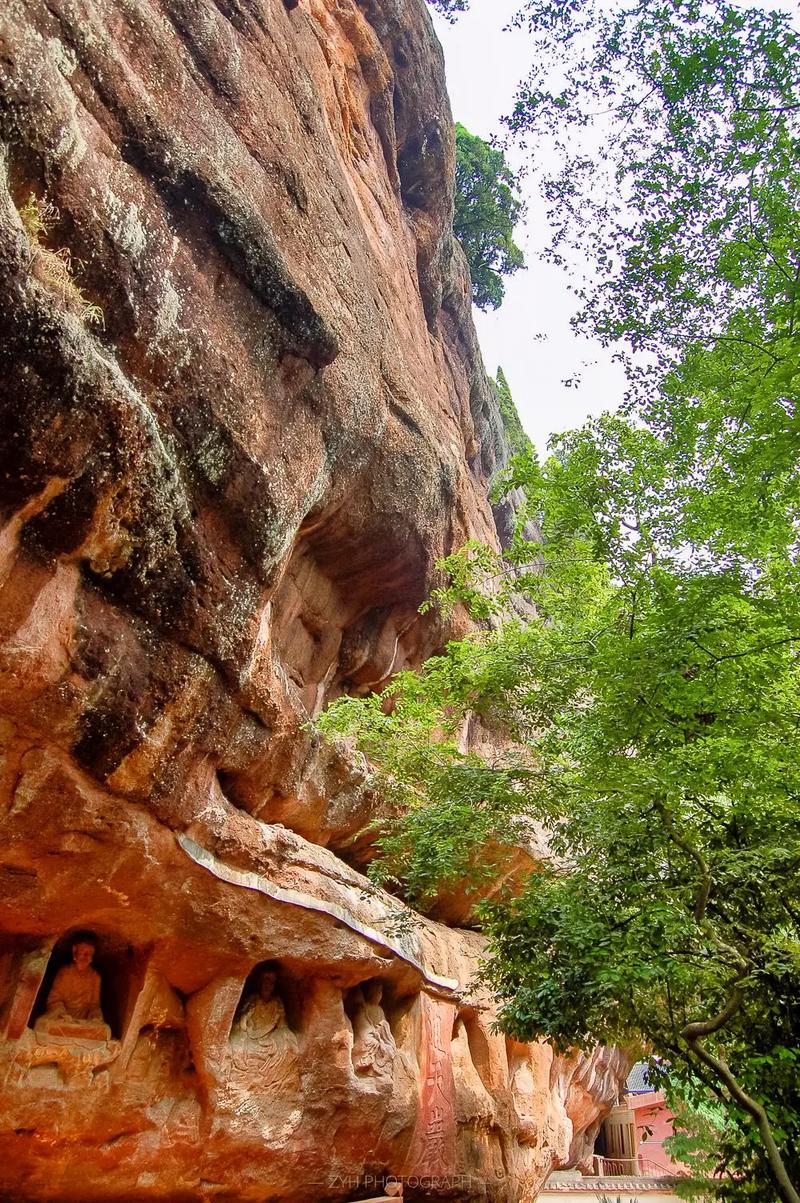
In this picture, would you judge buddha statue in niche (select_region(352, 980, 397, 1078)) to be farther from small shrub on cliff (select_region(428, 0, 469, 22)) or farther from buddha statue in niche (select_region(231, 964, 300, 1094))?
small shrub on cliff (select_region(428, 0, 469, 22))

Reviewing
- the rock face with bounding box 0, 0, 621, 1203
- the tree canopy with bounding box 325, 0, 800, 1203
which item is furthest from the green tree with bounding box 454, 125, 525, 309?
the tree canopy with bounding box 325, 0, 800, 1203

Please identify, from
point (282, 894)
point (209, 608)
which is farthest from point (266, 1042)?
point (209, 608)

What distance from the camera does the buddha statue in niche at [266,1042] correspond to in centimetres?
962

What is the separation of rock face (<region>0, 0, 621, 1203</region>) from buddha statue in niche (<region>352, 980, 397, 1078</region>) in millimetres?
47

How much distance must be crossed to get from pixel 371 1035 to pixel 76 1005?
422cm

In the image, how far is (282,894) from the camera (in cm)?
928

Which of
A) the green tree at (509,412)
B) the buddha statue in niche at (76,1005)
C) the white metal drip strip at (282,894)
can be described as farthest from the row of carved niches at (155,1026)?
the green tree at (509,412)

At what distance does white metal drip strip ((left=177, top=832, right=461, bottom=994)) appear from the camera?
8.30 m

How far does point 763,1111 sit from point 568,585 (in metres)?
6.52

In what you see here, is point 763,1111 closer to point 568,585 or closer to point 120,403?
point 568,585

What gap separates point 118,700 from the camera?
6930mm

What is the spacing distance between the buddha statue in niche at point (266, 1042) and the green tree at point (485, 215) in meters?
20.1

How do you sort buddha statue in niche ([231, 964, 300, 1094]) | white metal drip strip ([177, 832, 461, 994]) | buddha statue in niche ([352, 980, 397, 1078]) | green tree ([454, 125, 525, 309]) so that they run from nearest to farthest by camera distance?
white metal drip strip ([177, 832, 461, 994]) → buddha statue in niche ([231, 964, 300, 1094]) → buddha statue in niche ([352, 980, 397, 1078]) → green tree ([454, 125, 525, 309])

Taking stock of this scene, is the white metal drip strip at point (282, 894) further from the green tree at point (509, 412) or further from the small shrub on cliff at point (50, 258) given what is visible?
the green tree at point (509, 412)
